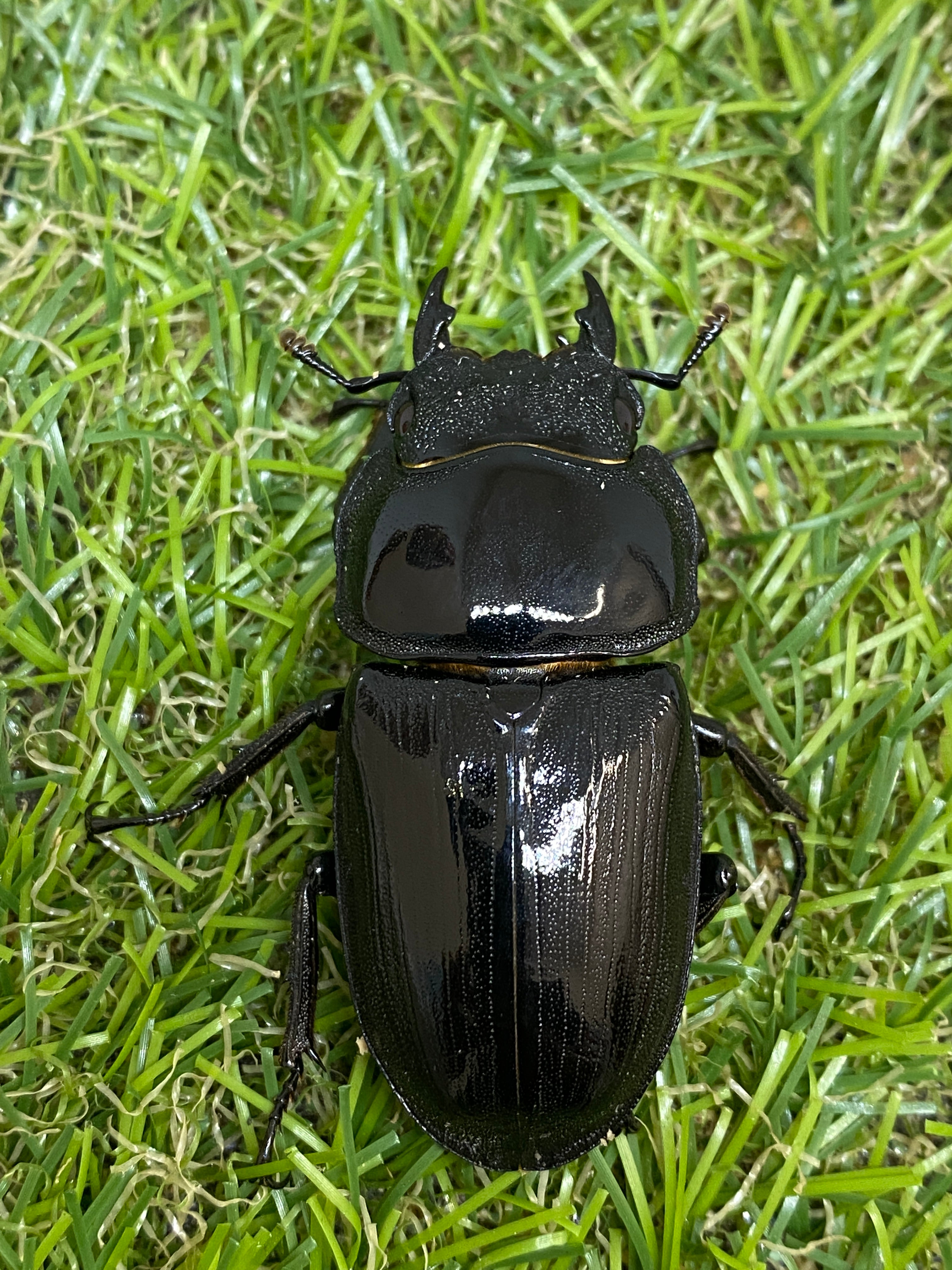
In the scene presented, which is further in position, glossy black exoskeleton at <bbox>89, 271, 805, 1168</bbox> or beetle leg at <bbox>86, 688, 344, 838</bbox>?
beetle leg at <bbox>86, 688, 344, 838</bbox>

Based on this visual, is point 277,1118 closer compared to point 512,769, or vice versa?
point 512,769

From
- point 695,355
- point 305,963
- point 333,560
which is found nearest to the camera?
point 305,963

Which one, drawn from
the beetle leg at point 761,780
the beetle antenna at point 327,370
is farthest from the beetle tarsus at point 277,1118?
the beetle antenna at point 327,370

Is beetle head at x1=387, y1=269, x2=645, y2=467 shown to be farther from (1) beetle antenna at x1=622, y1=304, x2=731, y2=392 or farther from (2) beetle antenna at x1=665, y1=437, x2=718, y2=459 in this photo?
(2) beetle antenna at x1=665, y1=437, x2=718, y2=459

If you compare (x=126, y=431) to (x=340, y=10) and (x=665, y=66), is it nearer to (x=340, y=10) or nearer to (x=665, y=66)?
(x=340, y=10)

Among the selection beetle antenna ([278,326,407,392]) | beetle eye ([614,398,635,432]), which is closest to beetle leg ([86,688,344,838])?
beetle antenna ([278,326,407,392])

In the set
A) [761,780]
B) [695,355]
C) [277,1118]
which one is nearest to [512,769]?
[761,780]

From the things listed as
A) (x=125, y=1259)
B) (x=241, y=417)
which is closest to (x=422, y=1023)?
(x=125, y=1259)

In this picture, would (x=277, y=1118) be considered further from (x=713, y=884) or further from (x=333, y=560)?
(x=333, y=560)
